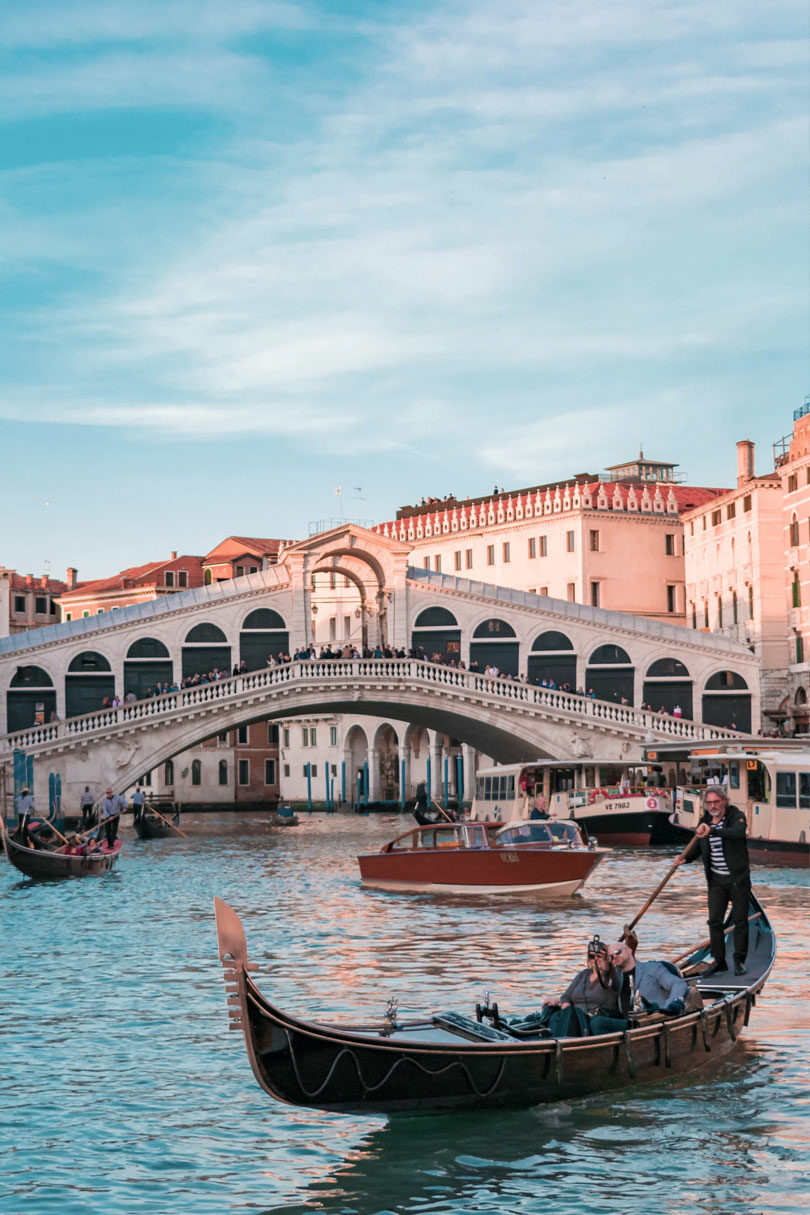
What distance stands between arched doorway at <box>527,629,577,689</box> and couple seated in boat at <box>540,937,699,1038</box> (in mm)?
36909

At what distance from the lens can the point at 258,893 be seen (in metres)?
26.5

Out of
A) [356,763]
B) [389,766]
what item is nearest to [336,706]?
[389,766]

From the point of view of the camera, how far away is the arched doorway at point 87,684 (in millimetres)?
45875

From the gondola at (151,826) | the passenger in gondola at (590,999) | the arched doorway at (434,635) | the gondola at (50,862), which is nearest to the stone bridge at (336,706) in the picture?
the gondola at (151,826)

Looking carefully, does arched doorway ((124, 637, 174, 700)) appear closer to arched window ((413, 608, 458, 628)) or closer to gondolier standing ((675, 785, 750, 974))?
arched window ((413, 608, 458, 628))

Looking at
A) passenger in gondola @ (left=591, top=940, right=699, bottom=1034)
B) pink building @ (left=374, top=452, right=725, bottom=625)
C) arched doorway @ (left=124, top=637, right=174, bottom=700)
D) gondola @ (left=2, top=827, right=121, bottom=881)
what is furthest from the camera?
pink building @ (left=374, top=452, right=725, bottom=625)

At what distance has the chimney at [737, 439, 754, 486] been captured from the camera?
52.0m

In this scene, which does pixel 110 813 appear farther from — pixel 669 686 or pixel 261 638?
pixel 669 686

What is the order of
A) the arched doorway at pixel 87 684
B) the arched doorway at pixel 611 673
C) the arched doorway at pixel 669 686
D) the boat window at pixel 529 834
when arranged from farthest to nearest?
the arched doorway at pixel 611 673
the arched doorway at pixel 669 686
the arched doorway at pixel 87 684
the boat window at pixel 529 834

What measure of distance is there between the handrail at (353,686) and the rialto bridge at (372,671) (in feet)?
0.14

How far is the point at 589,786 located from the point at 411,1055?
2854cm

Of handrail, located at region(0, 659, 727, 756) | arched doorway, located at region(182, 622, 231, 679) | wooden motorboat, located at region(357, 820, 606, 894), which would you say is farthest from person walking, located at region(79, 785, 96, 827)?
wooden motorboat, located at region(357, 820, 606, 894)

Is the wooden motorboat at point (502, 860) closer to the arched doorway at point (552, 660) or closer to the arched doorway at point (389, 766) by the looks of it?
the arched doorway at point (552, 660)

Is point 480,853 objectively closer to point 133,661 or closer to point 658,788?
point 658,788
